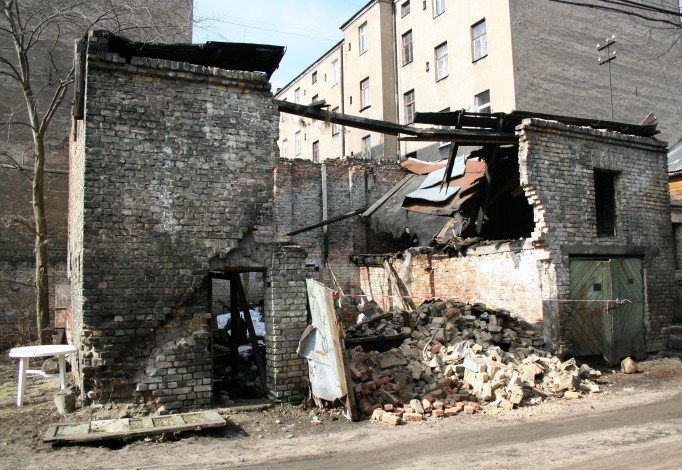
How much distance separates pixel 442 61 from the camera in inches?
895

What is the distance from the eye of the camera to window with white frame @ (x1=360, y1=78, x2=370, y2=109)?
26859mm

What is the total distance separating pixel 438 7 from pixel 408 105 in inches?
175

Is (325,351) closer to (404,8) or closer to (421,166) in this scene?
(421,166)

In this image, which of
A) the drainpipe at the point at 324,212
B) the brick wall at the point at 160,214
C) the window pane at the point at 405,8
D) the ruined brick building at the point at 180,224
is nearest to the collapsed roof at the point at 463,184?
the ruined brick building at the point at 180,224

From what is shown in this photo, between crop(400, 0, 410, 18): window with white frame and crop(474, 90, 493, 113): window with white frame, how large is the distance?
291 inches

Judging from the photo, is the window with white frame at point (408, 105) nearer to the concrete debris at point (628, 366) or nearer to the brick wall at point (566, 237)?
the brick wall at point (566, 237)

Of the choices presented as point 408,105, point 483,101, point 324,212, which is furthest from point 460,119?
point 408,105

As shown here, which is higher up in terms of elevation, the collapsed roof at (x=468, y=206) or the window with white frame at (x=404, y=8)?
the window with white frame at (x=404, y=8)

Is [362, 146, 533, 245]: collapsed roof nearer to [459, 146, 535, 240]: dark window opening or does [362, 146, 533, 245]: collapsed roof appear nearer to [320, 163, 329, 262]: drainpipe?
[459, 146, 535, 240]: dark window opening

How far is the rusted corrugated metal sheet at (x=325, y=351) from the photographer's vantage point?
6.89m

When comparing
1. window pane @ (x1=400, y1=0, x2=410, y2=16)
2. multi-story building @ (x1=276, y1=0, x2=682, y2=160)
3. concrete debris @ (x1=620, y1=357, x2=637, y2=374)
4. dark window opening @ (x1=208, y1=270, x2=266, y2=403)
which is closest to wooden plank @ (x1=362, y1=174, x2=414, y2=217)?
multi-story building @ (x1=276, y1=0, x2=682, y2=160)

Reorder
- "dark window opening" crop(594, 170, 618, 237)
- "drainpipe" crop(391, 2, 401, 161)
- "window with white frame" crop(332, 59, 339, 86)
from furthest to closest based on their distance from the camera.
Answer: "window with white frame" crop(332, 59, 339, 86) < "drainpipe" crop(391, 2, 401, 161) < "dark window opening" crop(594, 170, 618, 237)

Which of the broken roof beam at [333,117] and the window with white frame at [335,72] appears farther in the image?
the window with white frame at [335,72]

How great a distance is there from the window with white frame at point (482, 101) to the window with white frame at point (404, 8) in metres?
7.39
